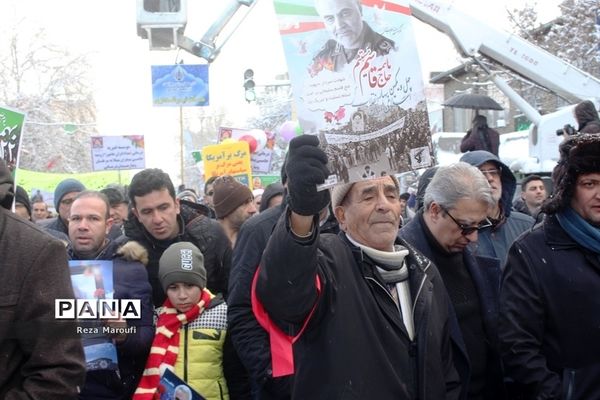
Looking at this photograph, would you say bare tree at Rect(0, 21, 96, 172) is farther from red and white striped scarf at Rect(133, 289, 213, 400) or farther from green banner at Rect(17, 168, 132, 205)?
red and white striped scarf at Rect(133, 289, 213, 400)

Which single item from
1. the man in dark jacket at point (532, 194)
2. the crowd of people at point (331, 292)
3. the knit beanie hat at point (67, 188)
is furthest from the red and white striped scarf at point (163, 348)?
the man in dark jacket at point (532, 194)

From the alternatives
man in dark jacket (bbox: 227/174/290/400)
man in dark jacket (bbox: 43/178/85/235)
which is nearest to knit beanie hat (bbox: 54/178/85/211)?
man in dark jacket (bbox: 43/178/85/235)

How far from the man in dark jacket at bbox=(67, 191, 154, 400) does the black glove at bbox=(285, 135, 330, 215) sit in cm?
154

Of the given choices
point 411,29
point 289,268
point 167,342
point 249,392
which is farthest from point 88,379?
point 411,29

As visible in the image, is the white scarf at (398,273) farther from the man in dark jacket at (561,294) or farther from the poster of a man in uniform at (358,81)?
the man in dark jacket at (561,294)

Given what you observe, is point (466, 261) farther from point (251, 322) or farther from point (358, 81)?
point (358, 81)

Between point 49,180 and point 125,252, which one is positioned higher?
point 125,252

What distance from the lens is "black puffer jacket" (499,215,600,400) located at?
3.10m

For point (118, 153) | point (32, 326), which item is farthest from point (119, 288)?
point (118, 153)

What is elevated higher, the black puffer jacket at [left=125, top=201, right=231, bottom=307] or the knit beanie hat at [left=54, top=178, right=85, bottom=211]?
the knit beanie hat at [left=54, top=178, right=85, bottom=211]

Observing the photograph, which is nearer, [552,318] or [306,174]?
[306,174]

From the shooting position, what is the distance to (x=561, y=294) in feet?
10.4

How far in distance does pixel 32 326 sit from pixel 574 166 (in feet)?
8.04

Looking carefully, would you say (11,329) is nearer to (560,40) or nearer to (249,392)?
(249,392)
